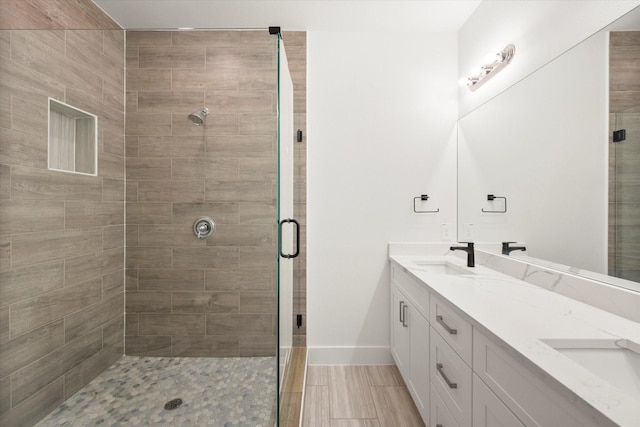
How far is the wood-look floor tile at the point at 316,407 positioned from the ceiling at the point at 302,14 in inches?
107

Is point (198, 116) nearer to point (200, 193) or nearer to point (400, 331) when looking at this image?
point (200, 193)

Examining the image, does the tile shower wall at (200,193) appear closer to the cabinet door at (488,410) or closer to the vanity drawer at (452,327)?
the vanity drawer at (452,327)

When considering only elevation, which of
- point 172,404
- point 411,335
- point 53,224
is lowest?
point 172,404

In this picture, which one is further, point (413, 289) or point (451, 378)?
point (413, 289)

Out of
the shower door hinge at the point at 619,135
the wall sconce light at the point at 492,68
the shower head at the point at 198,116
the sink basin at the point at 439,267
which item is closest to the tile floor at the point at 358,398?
the sink basin at the point at 439,267

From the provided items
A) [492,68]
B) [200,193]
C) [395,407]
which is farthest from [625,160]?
[200,193]

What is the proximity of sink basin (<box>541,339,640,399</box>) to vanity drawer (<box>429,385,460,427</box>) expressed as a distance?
0.55 metres

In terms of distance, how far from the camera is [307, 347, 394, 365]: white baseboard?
232 cm

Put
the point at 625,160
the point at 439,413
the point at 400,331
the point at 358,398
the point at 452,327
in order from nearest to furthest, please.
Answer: the point at 625,160, the point at 452,327, the point at 439,413, the point at 358,398, the point at 400,331

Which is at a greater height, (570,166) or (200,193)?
(570,166)

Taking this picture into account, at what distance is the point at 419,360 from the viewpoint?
160cm

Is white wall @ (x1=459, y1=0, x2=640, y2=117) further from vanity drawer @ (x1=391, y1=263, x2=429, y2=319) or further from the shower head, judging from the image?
the shower head

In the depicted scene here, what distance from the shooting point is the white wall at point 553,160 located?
1.19 m

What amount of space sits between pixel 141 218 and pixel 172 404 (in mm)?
934
